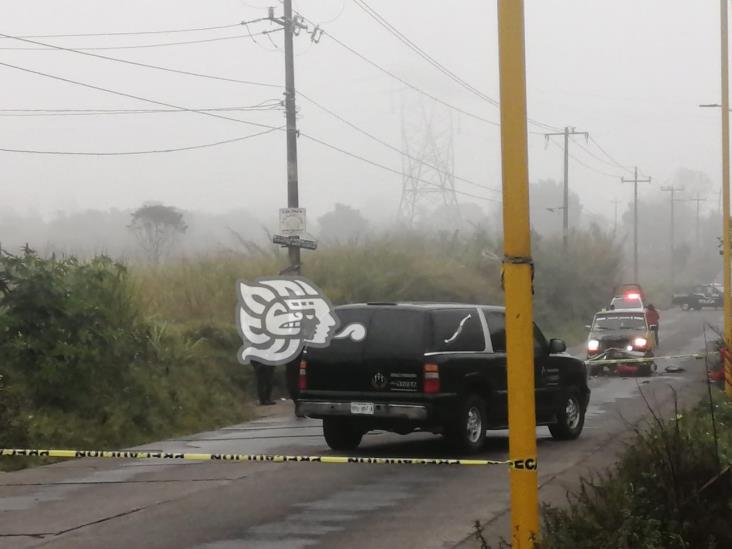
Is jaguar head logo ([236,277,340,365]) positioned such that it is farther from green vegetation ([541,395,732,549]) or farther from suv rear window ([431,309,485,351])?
green vegetation ([541,395,732,549])

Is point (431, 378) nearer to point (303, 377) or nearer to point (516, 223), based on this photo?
point (303, 377)

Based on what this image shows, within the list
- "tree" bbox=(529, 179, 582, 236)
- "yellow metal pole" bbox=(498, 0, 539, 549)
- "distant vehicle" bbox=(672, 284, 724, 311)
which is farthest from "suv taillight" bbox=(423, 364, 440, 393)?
"tree" bbox=(529, 179, 582, 236)

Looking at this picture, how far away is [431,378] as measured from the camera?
1350 cm

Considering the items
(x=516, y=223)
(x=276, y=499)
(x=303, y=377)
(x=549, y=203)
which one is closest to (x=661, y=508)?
(x=516, y=223)

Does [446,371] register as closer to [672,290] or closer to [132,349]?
[132,349]

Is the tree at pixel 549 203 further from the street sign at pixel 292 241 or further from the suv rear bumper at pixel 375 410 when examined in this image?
the suv rear bumper at pixel 375 410

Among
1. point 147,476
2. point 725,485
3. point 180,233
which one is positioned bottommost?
point 147,476

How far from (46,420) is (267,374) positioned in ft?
24.8

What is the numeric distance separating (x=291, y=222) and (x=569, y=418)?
36.4 feet

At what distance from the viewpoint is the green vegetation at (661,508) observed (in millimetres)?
6492

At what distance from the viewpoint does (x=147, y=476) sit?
12844 millimetres

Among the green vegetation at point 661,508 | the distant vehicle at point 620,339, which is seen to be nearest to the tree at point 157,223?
the distant vehicle at point 620,339

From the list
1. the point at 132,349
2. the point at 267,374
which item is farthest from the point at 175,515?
the point at 267,374

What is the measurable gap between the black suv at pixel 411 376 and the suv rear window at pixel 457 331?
14mm
